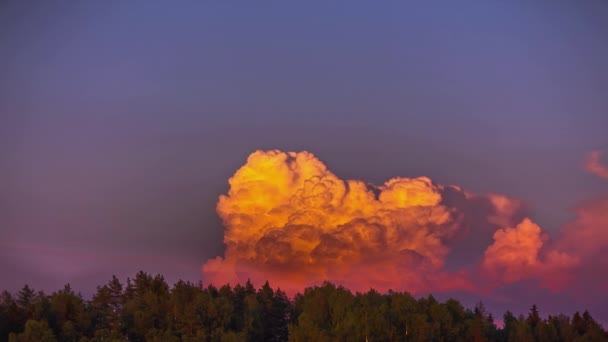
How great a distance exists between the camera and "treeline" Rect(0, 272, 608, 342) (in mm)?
117125

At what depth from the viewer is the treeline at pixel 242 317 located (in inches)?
4611

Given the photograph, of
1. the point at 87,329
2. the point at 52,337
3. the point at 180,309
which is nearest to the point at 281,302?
the point at 180,309

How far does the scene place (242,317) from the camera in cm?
13250

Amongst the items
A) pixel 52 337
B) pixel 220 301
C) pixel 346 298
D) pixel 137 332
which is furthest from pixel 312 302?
pixel 52 337

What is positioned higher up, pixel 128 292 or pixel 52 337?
pixel 128 292

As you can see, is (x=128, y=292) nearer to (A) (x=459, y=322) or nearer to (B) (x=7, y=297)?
(B) (x=7, y=297)

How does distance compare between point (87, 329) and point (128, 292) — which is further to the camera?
point (128, 292)

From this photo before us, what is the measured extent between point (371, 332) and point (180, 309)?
1093 inches

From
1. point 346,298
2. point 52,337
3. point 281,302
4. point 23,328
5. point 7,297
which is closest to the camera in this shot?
point 52,337

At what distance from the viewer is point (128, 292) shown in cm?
14062

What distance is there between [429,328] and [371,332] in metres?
9.12

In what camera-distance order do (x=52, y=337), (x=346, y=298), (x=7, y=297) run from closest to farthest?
(x=52, y=337)
(x=7, y=297)
(x=346, y=298)

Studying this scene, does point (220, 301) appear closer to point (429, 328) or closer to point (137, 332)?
point (137, 332)

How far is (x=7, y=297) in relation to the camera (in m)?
123
